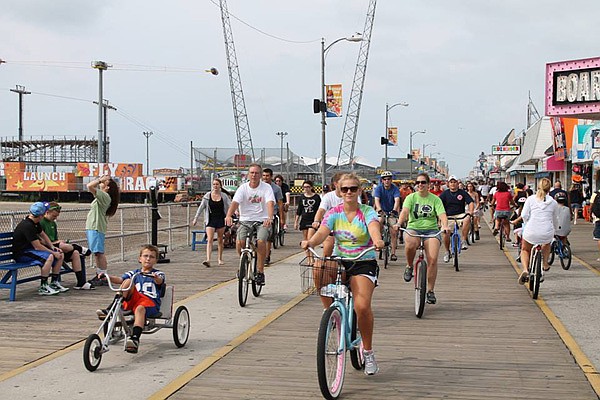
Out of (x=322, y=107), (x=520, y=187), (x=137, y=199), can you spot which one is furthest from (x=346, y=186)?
(x=137, y=199)

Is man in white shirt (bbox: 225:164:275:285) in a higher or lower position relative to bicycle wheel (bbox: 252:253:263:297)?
higher

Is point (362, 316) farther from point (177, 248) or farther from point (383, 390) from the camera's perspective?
point (177, 248)

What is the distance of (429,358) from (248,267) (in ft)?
12.8

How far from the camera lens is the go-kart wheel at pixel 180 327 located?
7.68 m

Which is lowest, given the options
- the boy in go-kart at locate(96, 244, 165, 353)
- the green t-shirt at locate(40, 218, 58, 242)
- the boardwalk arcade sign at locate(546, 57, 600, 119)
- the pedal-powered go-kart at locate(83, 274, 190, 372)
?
the pedal-powered go-kart at locate(83, 274, 190, 372)

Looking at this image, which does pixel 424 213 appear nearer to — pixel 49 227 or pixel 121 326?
pixel 121 326

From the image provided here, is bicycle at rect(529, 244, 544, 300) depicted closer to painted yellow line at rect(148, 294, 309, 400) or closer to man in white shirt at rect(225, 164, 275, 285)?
painted yellow line at rect(148, 294, 309, 400)

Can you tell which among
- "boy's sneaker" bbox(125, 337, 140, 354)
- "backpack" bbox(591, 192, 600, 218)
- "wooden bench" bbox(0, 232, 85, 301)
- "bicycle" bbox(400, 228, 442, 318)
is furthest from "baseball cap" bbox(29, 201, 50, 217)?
"backpack" bbox(591, 192, 600, 218)

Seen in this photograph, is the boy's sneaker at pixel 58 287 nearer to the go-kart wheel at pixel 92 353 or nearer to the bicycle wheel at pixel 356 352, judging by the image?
the go-kart wheel at pixel 92 353

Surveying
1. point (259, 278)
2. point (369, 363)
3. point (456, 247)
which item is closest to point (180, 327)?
point (369, 363)

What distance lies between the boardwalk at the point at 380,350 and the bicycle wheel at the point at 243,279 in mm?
223

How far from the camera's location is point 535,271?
11.2 m

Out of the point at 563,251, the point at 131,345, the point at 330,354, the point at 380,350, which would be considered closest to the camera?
the point at 330,354

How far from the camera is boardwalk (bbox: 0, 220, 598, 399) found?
6.29 m
